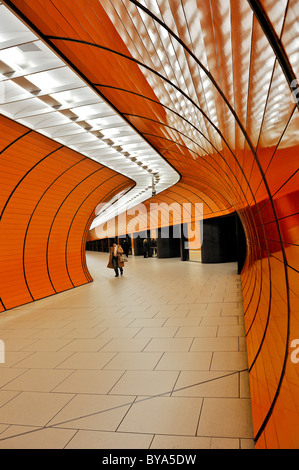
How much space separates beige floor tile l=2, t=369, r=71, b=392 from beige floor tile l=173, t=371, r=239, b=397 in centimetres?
170

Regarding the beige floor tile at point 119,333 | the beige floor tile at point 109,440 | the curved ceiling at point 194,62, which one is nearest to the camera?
the curved ceiling at point 194,62

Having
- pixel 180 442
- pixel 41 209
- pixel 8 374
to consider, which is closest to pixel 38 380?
pixel 8 374

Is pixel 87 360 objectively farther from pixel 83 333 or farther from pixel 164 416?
pixel 164 416

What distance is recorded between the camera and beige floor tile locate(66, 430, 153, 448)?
3096 millimetres

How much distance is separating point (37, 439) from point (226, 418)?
6.14 ft

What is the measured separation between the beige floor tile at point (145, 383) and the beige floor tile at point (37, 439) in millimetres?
965

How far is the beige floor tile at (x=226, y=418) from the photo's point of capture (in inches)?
125

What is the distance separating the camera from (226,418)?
343 cm

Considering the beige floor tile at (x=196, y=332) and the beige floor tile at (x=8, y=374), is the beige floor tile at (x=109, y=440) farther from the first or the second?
the beige floor tile at (x=196, y=332)

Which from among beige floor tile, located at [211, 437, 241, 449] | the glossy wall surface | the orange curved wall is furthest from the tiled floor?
the orange curved wall

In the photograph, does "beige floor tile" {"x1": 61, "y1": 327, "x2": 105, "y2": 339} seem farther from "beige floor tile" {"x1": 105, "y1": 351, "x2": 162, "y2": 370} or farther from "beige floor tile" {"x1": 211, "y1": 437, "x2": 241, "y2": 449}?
"beige floor tile" {"x1": 211, "y1": 437, "x2": 241, "y2": 449}

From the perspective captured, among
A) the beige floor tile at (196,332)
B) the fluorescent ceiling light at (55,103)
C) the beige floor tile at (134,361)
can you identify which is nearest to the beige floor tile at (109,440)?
the beige floor tile at (134,361)
